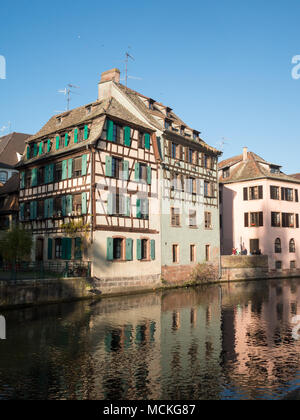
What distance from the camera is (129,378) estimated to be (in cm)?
941

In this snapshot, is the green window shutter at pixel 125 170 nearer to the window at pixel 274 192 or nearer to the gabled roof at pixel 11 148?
the window at pixel 274 192

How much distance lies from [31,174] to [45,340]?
2141cm

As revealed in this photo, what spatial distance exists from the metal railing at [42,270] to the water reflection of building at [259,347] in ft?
29.2

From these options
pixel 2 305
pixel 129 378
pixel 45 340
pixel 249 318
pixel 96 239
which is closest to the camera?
pixel 129 378

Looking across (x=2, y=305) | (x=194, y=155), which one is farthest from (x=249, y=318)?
(x=194, y=155)

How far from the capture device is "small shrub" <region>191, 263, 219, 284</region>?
3474 centimetres

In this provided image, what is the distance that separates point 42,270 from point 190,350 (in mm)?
12963

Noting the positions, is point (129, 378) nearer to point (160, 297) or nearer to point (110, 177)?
point (160, 297)

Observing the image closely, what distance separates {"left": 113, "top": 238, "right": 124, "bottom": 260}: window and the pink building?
67.7 feet

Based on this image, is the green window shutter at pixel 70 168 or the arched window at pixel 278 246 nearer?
the green window shutter at pixel 70 168

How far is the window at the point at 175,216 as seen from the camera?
33.2 metres

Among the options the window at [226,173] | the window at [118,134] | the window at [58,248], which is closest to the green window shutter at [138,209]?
the window at [118,134]

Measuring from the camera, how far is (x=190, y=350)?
12.1 meters

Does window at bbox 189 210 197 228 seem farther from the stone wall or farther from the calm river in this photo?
the calm river
